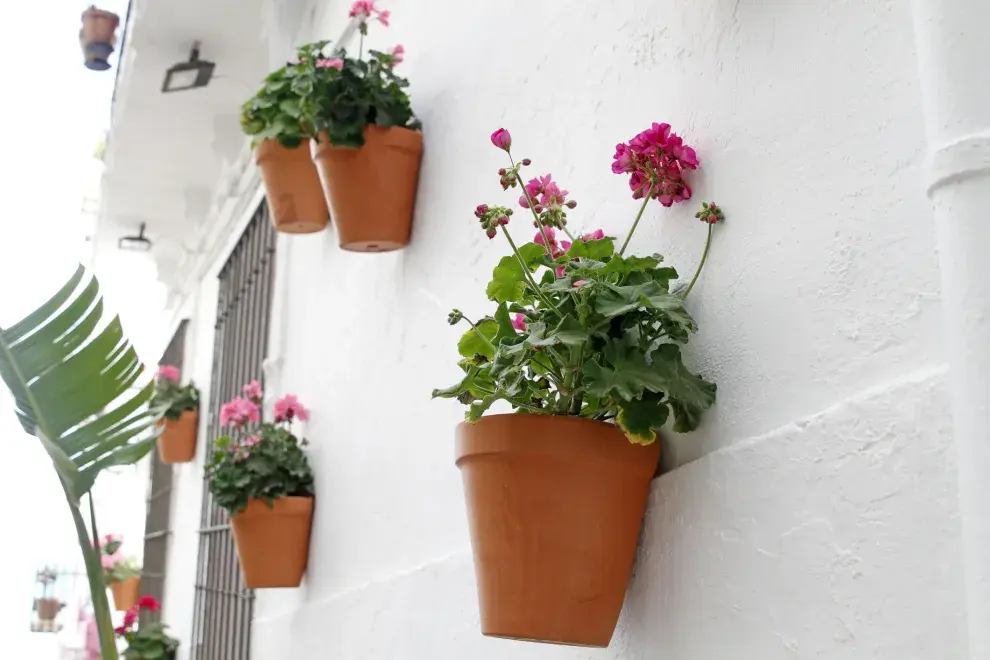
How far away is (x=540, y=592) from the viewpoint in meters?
1.34

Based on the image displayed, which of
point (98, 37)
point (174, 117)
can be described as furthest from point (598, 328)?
point (174, 117)

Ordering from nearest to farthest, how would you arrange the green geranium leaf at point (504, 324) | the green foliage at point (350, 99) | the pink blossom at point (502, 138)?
the green geranium leaf at point (504, 324), the pink blossom at point (502, 138), the green foliage at point (350, 99)

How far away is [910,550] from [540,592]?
490 millimetres

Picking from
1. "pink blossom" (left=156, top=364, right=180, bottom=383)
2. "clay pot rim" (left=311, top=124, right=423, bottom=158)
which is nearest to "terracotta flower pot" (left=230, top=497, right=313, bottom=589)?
"clay pot rim" (left=311, top=124, right=423, bottom=158)

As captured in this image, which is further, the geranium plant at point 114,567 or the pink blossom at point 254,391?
the geranium plant at point 114,567

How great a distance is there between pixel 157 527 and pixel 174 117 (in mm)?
3063

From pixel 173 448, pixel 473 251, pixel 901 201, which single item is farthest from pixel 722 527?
pixel 173 448

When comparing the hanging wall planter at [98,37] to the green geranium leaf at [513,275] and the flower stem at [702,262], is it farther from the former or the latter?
the flower stem at [702,262]

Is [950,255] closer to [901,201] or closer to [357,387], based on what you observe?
[901,201]

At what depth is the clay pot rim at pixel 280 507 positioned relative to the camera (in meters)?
2.97

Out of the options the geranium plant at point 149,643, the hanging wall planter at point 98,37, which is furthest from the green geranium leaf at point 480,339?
the geranium plant at point 149,643

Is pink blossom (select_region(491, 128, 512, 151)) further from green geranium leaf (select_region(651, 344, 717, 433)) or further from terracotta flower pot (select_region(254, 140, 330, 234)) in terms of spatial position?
terracotta flower pot (select_region(254, 140, 330, 234))

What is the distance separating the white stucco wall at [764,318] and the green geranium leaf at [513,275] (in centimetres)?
21

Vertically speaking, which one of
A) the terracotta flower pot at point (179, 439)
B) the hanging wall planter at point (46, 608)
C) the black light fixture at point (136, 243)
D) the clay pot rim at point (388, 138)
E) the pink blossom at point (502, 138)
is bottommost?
the hanging wall planter at point (46, 608)
